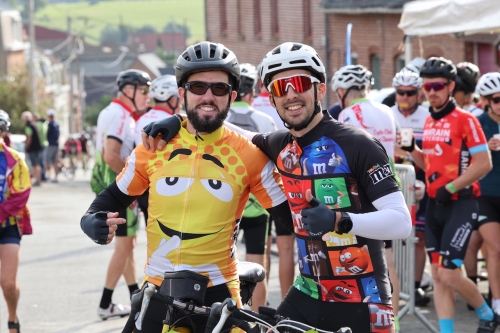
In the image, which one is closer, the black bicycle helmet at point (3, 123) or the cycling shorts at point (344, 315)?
the cycling shorts at point (344, 315)

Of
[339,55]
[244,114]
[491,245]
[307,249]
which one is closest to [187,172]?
[307,249]

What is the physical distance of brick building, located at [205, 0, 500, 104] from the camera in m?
24.3

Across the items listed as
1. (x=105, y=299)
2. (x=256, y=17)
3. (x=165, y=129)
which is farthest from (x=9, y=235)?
(x=256, y=17)

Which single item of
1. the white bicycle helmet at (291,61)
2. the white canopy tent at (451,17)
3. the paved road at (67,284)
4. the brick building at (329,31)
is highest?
the brick building at (329,31)

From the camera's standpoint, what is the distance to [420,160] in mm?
8297

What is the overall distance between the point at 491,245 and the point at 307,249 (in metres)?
4.16

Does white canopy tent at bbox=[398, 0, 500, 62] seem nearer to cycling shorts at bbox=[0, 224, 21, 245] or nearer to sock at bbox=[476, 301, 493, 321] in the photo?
sock at bbox=[476, 301, 493, 321]

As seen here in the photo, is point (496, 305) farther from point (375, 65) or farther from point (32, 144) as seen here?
point (375, 65)

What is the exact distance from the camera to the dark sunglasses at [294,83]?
187 inches

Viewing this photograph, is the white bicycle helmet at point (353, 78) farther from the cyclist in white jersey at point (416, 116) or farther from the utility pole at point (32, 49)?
the utility pole at point (32, 49)

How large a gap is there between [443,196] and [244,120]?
6.13ft

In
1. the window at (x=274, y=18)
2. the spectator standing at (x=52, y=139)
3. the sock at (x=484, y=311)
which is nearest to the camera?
the sock at (x=484, y=311)

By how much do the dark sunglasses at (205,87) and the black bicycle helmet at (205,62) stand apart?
0.20 ft

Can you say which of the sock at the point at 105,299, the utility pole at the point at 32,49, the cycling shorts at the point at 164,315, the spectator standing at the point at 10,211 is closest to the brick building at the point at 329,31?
the utility pole at the point at 32,49
